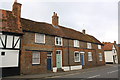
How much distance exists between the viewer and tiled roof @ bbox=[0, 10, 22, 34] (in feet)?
50.8

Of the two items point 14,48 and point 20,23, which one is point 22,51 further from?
point 20,23

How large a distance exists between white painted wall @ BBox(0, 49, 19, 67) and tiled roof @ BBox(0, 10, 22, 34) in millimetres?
2730

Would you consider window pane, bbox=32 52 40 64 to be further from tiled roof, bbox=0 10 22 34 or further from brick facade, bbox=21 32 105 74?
tiled roof, bbox=0 10 22 34

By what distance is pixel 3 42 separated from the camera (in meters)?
14.7

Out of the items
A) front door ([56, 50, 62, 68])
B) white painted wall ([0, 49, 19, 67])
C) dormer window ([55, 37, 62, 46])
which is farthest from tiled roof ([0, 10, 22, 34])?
front door ([56, 50, 62, 68])

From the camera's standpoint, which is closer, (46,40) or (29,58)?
(29,58)

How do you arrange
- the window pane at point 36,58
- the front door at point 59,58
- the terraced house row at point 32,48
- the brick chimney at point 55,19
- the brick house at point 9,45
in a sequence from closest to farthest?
the brick house at point 9,45
the terraced house row at point 32,48
the window pane at point 36,58
the front door at point 59,58
the brick chimney at point 55,19

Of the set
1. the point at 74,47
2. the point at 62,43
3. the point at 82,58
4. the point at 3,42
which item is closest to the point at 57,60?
the point at 62,43

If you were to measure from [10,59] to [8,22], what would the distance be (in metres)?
5.11

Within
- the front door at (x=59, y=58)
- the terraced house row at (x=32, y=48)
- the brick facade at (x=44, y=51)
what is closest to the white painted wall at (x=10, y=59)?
the terraced house row at (x=32, y=48)

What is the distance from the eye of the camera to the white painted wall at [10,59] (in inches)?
568

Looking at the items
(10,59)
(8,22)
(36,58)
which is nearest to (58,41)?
(36,58)

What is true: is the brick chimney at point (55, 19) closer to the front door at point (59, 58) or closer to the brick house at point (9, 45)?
the front door at point (59, 58)

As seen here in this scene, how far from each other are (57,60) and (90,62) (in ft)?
36.3
